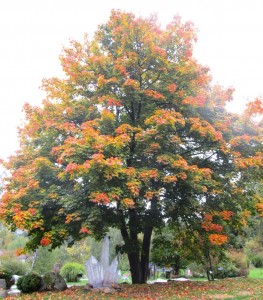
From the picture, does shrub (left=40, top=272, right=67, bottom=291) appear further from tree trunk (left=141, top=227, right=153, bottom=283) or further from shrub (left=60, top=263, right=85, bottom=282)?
shrub (left=60, top=263, right=85, bottom=282)

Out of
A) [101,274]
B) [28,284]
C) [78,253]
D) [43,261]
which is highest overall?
[78,253]

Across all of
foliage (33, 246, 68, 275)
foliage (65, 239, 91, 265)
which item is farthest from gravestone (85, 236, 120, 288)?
foliage (65, 239, 91, 265)

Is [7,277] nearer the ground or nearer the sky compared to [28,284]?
nearer the sky

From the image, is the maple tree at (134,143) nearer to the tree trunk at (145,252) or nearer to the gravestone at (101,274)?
the tree trunk at (145,252)

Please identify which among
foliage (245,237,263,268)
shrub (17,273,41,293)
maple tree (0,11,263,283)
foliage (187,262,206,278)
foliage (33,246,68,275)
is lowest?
shrub (17,273,41,293)

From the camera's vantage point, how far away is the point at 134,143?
1081 centimetres

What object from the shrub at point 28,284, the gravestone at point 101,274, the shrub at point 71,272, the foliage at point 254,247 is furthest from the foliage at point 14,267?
the foliage at point 254,247

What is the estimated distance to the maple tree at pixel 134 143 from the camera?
955 cm

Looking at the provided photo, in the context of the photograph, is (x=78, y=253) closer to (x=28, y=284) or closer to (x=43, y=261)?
(x=43, y=261)

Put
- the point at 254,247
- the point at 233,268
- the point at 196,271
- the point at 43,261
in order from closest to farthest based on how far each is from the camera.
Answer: the point at 233,268 < the point at 43,261 < the point at 196,271 < the point at 254,247

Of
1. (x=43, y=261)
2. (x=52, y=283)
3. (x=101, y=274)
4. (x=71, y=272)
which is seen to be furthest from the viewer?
(x=43, y=261)

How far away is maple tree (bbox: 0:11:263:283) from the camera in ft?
31.3

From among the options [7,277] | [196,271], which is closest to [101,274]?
[7,277]

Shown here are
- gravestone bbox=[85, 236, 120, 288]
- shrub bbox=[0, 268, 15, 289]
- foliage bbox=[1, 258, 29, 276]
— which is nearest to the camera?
gravestone bbox=[85, 236, 120, 288]
